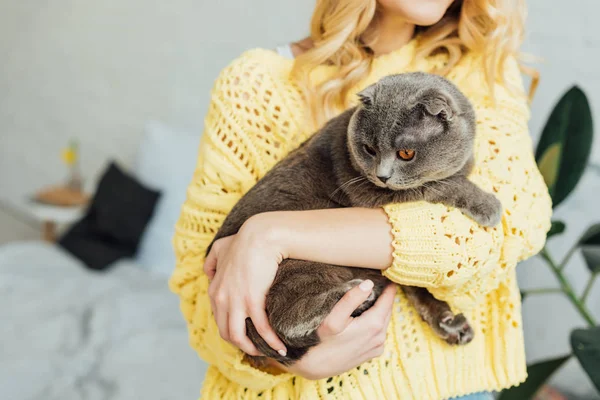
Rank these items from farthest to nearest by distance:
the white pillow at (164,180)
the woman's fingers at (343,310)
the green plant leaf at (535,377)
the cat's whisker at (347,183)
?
the white pillow at (164,180) < the green plant leaf at (535,377) < the cat's whisker at (347,183) < the woman's fingers at (343,310)

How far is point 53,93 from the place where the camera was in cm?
368

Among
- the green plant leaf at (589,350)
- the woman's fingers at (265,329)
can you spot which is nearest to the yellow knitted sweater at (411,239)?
the woman's fingers at (265,329)

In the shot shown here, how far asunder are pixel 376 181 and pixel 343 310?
208 mm

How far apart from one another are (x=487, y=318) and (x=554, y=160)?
48 centimetres

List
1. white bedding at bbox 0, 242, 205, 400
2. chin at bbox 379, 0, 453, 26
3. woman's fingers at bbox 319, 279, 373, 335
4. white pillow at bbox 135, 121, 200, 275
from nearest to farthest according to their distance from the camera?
woman's fingers at bbox 319, 279, 373, 335, chin at bbox 379, 0, 453, 26, white bedding at bbox 0, 242, 205, 400, white pillow at bbox 135, 121, 200, 275

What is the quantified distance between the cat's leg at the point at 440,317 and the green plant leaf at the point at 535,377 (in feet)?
1.87

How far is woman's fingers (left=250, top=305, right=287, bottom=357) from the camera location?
767 millimetres

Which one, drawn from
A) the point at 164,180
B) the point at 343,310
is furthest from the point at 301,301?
the point at 164,180

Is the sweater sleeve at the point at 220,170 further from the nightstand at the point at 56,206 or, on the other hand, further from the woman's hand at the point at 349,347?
the nightstand at the point at 56,206

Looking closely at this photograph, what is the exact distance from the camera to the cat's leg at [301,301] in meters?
0.75

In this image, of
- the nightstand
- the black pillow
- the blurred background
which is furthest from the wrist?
the nightstand

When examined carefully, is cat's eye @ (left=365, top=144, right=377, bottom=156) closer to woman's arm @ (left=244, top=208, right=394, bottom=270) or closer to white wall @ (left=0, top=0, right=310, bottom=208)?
woman's arm @ (left=244, top=208, right=394, bottom=270)

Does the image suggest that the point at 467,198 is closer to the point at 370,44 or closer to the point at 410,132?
the point at 410,132

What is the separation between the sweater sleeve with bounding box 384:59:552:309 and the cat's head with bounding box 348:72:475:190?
0.20ft
